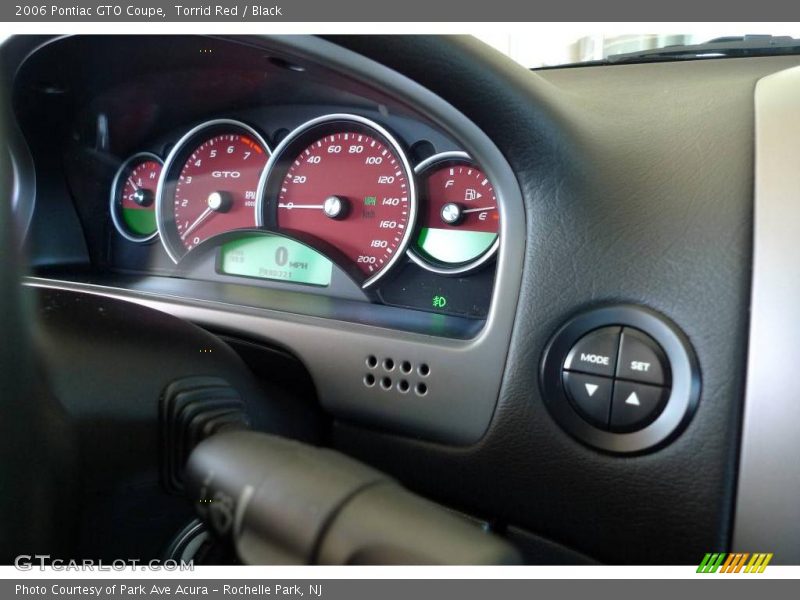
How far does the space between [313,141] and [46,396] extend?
66cm

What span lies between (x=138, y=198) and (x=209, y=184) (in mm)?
195

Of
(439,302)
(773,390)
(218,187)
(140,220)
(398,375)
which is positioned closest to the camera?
(773,390)

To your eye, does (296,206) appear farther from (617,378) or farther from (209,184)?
(617,378)

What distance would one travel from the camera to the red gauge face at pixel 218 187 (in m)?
1.13

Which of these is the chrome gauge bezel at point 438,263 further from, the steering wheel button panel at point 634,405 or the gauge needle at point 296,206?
the steering wheel button panel at point 634,405

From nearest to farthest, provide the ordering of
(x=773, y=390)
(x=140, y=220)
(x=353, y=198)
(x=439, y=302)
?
(x=773, y=390) < (x=439, y=302) < (x=353, y=198) < (x=140, y=220)

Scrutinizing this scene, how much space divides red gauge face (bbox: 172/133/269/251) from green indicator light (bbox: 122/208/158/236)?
67mm

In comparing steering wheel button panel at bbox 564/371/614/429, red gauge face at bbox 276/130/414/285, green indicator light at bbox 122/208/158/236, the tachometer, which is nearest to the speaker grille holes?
steering wheel button panel at bbox 564/371/614/429

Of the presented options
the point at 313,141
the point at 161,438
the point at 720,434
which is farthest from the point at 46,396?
the point at 313,141

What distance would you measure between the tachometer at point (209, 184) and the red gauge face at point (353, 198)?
98mm

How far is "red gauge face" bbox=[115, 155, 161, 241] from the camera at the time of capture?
4.09 ft

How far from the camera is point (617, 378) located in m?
0.55

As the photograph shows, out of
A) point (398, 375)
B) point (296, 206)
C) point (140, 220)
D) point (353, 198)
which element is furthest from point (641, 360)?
point (140, 220)

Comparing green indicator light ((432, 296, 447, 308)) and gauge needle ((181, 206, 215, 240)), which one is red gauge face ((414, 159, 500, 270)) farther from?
gauge needle ((181, 206, 215, 240))
